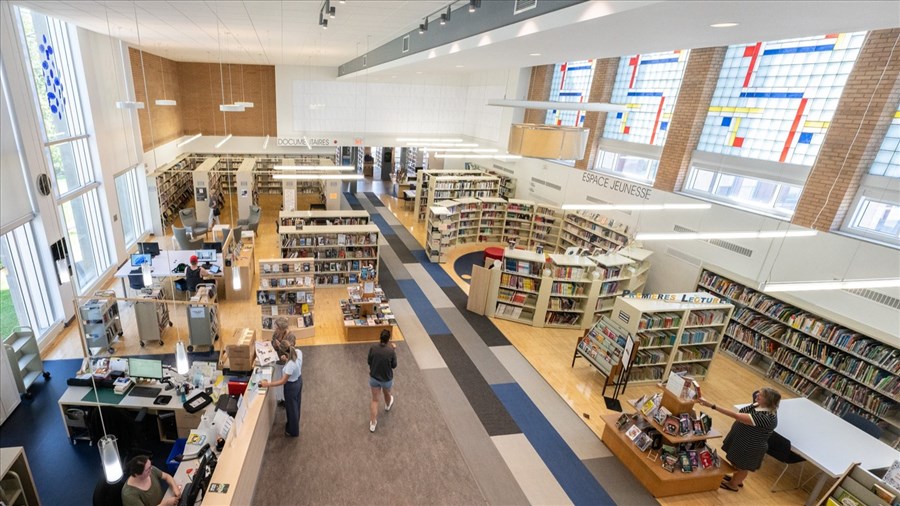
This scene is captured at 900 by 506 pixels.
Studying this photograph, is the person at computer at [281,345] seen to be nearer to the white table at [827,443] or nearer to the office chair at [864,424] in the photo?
the white table at [827,443]

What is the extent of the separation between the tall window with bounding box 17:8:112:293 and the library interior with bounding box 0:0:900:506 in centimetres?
7

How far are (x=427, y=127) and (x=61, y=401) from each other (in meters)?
16.9

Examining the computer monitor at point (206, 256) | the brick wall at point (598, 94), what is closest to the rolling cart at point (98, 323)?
the computer monitor at point (206, 256)

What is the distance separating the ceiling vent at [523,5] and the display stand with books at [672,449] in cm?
516

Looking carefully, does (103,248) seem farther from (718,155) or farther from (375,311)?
(718,155)

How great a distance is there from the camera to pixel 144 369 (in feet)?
18.5

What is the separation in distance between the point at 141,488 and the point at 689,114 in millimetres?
11730

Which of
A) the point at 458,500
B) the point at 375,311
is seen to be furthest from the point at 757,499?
the point at 375,311

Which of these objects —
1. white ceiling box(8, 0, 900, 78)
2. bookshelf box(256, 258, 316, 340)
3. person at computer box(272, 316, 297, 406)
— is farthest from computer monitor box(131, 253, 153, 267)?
person at computer box(272, 316, 297, 406)

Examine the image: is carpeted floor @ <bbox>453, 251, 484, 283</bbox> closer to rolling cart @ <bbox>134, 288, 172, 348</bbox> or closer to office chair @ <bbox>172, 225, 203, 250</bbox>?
rolling cart @ <bbox>134, 288, 172, 348</bbox>

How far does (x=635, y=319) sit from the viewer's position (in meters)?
7.18

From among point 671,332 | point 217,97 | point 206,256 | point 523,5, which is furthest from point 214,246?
point 671,332

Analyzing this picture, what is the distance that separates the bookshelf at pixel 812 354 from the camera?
661 cm

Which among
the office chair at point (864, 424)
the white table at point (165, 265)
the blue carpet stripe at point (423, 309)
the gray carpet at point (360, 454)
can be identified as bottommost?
the gray carpet at point (360, 454)
